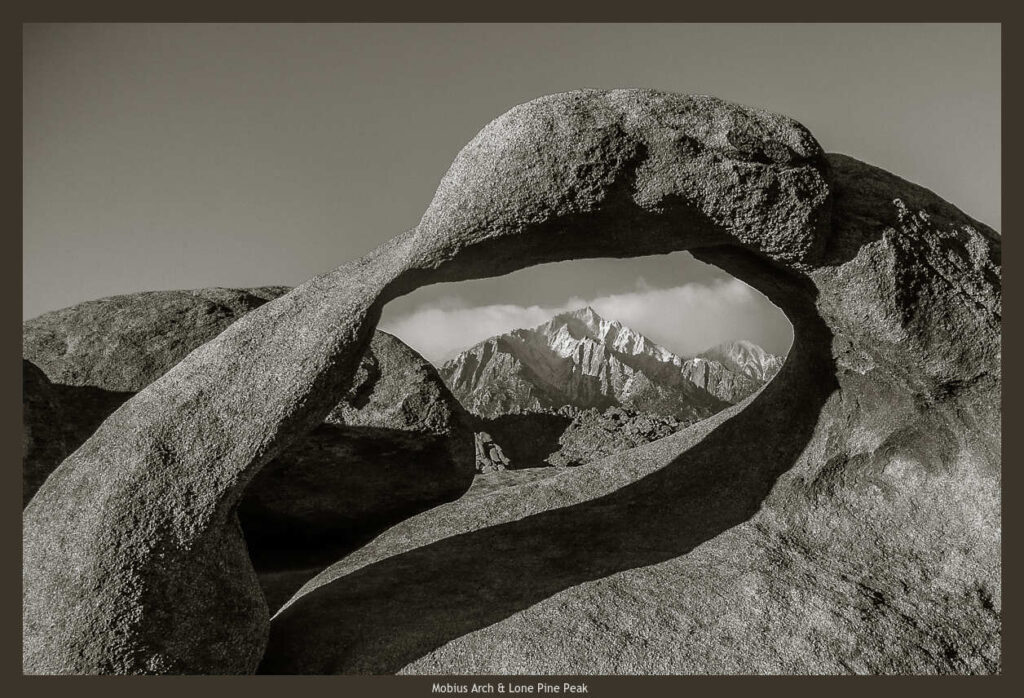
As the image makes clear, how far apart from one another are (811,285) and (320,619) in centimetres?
324

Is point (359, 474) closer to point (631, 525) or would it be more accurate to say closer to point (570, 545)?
point (570, 545)

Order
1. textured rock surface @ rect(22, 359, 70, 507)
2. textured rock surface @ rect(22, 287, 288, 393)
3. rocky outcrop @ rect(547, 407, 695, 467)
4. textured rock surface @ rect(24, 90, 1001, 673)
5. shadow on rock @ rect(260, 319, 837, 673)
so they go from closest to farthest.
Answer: textured rock surface @ rect(24, 90, 1001, 673)
shadow on rock @ rect(260, 319, 837, 673)
textured rock surface @ rect(22, 359, 70, 507)
textured rock surface @ rect(22, 287, 288, 393)
rocky outcrop @ rect(547, 407, 695, 467)

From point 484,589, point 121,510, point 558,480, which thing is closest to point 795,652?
point 484,589

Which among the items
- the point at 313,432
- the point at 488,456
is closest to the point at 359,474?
the point at 313,432

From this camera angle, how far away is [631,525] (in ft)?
17.5

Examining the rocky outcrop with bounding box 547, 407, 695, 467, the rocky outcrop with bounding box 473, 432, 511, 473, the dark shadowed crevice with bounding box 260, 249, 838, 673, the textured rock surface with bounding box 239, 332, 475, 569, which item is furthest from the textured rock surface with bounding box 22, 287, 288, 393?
the rocky outcrop with bounding box 547, 407, 695, 467

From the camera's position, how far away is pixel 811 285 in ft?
15.2

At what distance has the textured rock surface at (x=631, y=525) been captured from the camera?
3938 millimetres

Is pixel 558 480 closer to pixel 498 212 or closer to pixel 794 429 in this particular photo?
pixel 794 429

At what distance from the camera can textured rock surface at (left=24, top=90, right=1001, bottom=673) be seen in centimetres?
394

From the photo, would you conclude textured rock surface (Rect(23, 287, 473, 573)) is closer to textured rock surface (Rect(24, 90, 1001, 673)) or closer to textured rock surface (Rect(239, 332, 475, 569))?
textured rock surface (Rect(239, 332, 475, 569))

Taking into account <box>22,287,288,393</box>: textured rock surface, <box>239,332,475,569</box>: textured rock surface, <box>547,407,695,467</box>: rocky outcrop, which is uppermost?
<box>22,287,288,393</box>: textured rock surface

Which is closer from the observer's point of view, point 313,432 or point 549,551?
point 549,551

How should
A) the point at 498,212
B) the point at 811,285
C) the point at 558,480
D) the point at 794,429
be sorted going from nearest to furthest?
the point at 498,212, the point at 811,285, the point at 794,429, the point at 558,480
